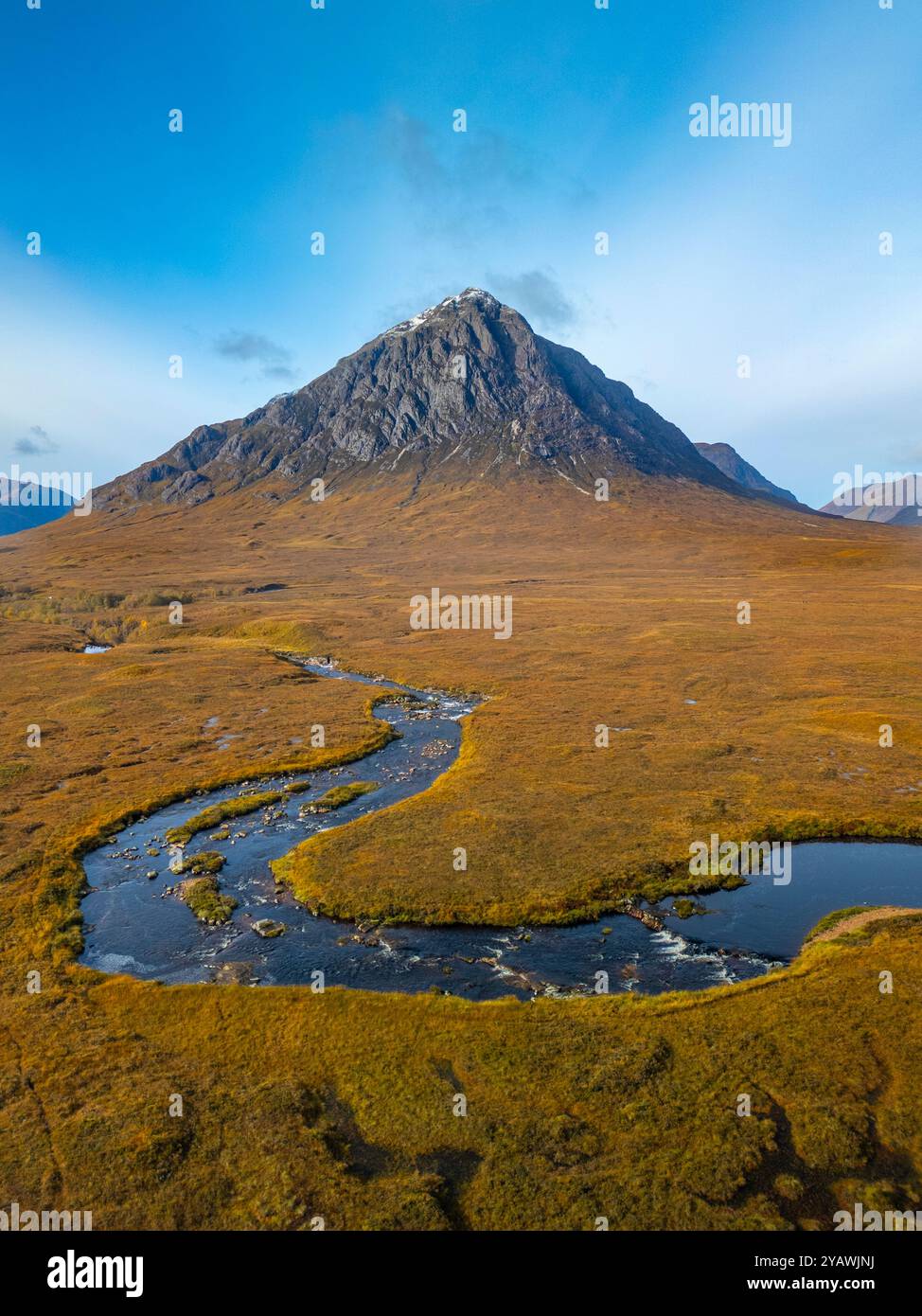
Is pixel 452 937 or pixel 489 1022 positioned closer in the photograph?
pixel 489 1022

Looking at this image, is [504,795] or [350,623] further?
[350,623]

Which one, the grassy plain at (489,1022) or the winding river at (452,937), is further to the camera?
the winding river at (452,937)

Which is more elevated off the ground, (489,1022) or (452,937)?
(452,937)

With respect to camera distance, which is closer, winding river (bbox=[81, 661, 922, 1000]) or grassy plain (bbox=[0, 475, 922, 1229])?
grassy plain (bbox=[0, 475, 922, 1229])
